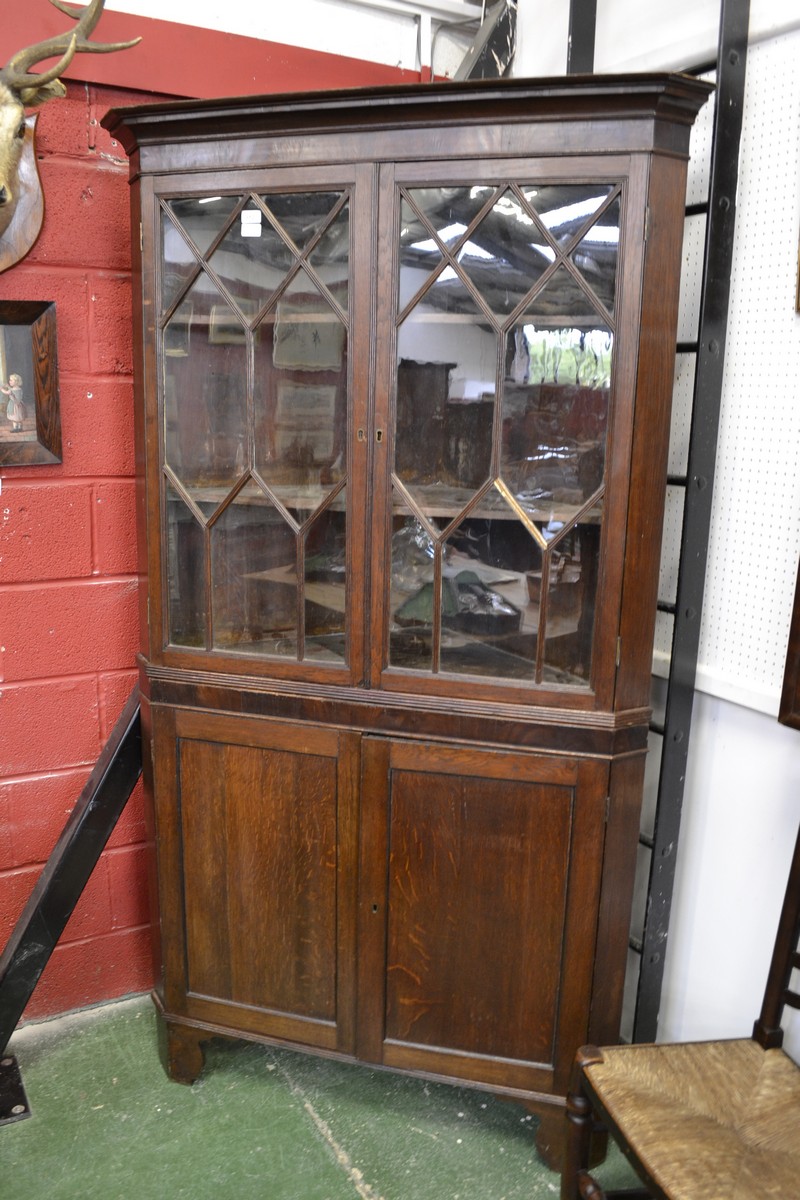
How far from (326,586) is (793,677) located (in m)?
0.87

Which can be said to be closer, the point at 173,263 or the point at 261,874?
the point at 173,263

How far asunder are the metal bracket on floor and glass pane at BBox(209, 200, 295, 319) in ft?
5.77

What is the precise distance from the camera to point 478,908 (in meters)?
1.83

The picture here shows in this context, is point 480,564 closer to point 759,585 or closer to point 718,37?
point 759,585

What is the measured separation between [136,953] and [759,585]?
1805mm

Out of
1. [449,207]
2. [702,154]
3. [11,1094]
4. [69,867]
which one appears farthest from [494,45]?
[11,1094]

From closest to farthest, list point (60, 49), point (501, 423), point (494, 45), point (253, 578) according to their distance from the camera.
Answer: point (501, 423) → point (60, 49) → point (253, 578) → point (494, 45)

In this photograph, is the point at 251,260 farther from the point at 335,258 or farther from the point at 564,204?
the point at 564,204

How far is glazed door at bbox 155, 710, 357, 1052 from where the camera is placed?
1897mm

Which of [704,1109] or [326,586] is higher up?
[326,586]

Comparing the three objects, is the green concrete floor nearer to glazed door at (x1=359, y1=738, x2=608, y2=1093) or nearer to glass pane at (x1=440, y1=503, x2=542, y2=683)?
glazed door at (x1=359, y1=738, x2=608, y2=1093)

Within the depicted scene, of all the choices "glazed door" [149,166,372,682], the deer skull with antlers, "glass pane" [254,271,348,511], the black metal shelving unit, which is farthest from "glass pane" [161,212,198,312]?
the black metal shelving unit

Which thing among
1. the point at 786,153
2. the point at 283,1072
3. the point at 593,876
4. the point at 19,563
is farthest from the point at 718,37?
the point at 283,1072

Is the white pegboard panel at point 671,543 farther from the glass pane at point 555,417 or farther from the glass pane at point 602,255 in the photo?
the glass pane at point 602,255
